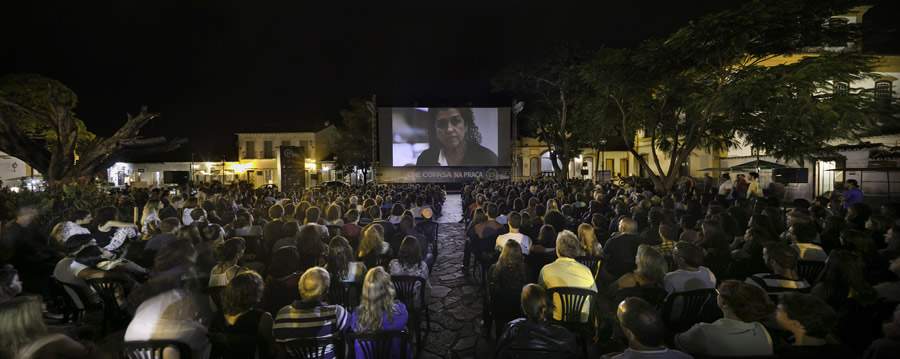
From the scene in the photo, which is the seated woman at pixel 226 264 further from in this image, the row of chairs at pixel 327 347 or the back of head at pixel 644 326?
the back of head at pixel 644 326

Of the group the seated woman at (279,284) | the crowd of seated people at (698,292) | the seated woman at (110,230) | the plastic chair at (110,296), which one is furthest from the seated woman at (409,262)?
A: the seated woman at (110,230)

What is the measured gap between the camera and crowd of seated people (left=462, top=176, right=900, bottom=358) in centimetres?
209

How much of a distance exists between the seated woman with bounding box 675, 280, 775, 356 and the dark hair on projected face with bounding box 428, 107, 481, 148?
74.1 ft

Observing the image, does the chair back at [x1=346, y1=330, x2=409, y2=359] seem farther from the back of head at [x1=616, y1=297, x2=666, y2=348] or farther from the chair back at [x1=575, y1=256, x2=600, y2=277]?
the chair back at [x1=575, y1=256, x2=600, y2=277]

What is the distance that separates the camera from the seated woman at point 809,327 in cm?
202

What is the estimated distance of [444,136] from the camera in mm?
24609

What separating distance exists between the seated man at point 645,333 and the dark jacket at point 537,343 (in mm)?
316

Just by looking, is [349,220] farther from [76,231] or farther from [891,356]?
[891,356]

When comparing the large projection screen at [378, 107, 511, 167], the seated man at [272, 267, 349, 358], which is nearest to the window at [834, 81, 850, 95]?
the seated man at [272, 267, 349, 358]

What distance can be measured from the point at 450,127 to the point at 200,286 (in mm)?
21527

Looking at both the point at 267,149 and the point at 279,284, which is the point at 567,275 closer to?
the point at 279,284

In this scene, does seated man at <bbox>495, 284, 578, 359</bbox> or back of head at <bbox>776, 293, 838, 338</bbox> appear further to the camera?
seated man at <bbox>495, 284, 578, 359</bbox>

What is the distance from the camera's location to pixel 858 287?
2975 millimetres

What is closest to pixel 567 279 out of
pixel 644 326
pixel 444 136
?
pixel 644 326
